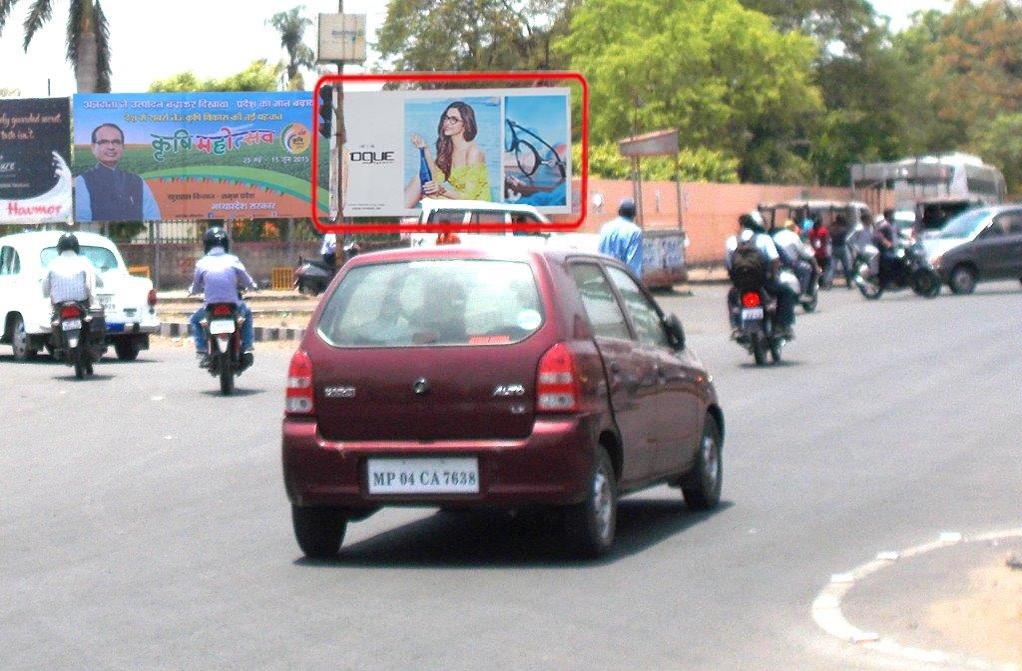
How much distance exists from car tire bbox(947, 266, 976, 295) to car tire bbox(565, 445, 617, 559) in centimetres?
2835

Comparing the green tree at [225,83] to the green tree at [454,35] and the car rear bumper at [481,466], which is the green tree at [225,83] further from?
the car rear bumper at [481,466]

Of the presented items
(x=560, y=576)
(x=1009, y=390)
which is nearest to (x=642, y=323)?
(x=560, y=576)

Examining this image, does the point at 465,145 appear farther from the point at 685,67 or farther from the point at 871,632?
the point at 685,67

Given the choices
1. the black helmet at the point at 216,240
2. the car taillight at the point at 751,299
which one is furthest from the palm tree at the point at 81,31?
the car taillight at the point at 751,299

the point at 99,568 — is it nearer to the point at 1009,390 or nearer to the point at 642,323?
the point at 642,323

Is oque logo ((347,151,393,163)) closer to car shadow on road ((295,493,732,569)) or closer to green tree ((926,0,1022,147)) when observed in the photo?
car shadow on road ((295,493,732,569))

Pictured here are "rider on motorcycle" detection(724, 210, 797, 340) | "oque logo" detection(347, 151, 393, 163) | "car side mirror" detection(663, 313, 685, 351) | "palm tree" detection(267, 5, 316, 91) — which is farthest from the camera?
"palm tree" detection(267, 5, 316, 91)

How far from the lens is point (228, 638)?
688 cm

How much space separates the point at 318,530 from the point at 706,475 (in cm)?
255

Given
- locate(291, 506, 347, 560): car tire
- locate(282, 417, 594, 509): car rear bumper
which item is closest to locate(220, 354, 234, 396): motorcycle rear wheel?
locate(291, 506, 347, 560): car tire

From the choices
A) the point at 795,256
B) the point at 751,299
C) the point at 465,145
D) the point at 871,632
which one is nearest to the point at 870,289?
the point at 795,256

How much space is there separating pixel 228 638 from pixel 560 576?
1803mm

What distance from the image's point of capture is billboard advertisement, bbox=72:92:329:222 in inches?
1626

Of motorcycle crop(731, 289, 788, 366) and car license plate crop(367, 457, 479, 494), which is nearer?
car license plate crop(367, 457, 479, 494)
